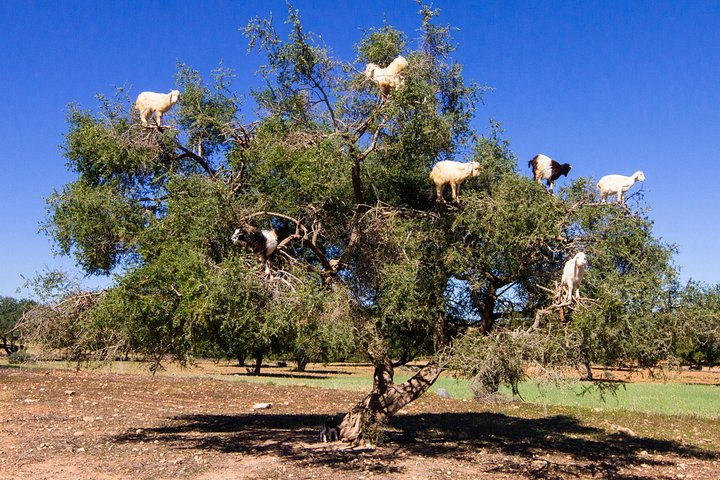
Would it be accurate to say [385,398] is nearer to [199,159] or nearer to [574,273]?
[574,273]

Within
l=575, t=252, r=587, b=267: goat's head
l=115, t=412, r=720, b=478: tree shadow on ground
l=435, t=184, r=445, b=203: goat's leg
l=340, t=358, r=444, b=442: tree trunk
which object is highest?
l=435, t=184, r=445, b=203: goat's leg

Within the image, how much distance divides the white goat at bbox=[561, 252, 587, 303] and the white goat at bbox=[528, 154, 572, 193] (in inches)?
89.8

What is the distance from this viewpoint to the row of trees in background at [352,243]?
35.0 ft

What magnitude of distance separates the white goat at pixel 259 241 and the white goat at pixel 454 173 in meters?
3.22

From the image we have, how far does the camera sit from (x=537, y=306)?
1248 cm

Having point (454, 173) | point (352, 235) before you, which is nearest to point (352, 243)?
point (352, 235)

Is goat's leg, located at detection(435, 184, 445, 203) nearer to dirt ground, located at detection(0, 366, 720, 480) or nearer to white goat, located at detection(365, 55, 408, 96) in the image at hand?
white goat, located at detection(365, 55, 408, 96)

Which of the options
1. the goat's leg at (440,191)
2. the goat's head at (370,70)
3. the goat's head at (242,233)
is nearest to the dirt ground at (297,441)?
the goat's head at (242,233)

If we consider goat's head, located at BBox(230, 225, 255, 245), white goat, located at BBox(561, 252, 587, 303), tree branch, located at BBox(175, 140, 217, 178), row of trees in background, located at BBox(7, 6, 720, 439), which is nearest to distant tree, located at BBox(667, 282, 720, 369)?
row of trees in background, located at BBox(7, 6, 720, 439)

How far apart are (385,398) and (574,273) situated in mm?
5198

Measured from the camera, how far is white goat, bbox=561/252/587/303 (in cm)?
975

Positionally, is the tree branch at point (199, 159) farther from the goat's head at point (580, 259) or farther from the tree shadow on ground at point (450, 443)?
the goat's head at point (580, 259)

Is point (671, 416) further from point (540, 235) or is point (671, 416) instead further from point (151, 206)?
point (151, 206)

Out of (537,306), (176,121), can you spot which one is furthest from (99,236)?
(537,306)
